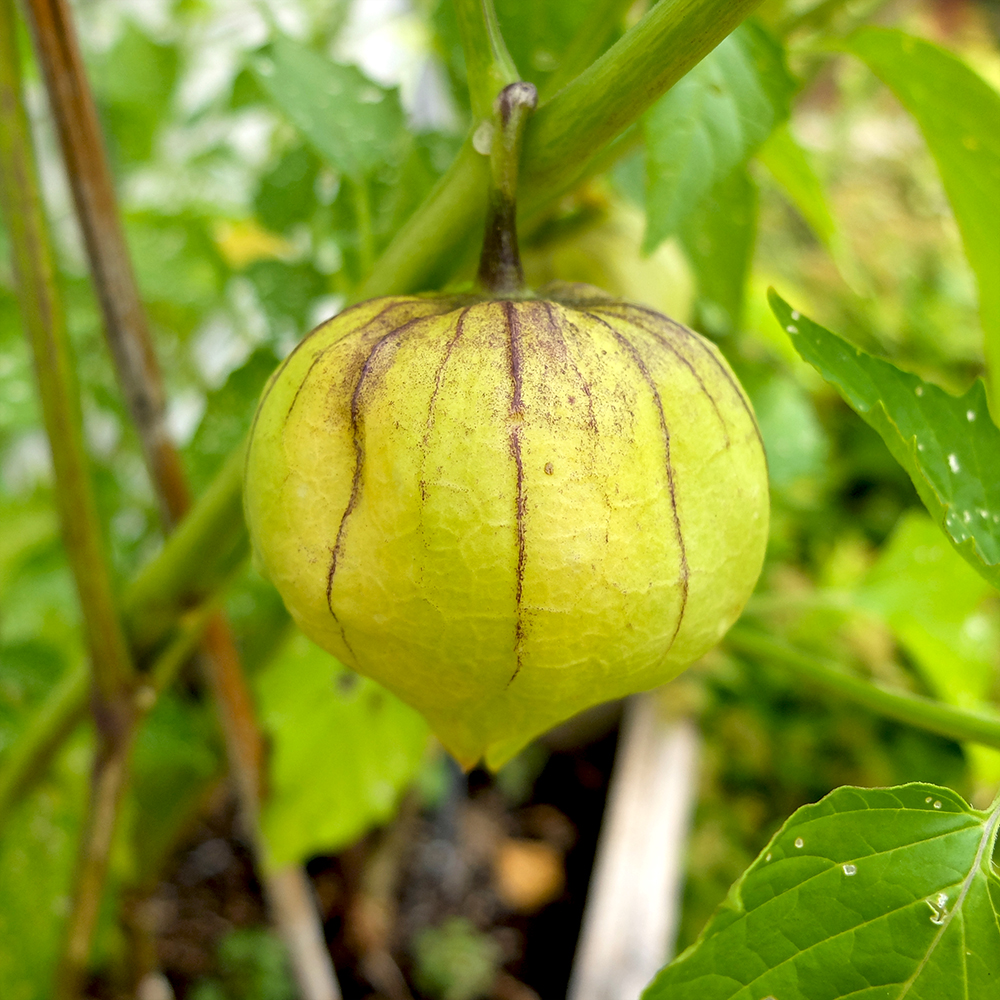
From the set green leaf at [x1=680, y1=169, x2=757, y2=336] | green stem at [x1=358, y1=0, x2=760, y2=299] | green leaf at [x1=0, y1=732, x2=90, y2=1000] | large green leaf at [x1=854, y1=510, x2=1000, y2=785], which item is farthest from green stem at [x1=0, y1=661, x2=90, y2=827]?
large green leaf at [x1=854, y1=510, x2=1000, y2=785]

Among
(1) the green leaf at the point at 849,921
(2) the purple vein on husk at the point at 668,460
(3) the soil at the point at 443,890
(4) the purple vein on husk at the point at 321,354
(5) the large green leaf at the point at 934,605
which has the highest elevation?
(4) the purple vein on husk at the point at 321,354

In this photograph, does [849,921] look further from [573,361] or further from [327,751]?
[327,751]

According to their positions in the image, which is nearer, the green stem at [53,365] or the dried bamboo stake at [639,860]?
the green stem at [53,365]

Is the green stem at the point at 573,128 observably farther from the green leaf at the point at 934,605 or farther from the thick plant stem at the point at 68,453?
the green leaf at the point at 934,605

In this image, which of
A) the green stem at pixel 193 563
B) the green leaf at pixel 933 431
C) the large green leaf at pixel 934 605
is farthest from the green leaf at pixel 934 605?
the green stem at pixel 193 563

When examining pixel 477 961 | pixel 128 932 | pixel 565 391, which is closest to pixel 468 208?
pixel 565 391

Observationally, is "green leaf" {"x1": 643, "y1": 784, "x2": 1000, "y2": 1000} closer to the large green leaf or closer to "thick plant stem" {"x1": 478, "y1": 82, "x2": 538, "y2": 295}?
"thick plant stem" {"x1": 478, "y1": 82, "x2": 538, "y2": 295}
